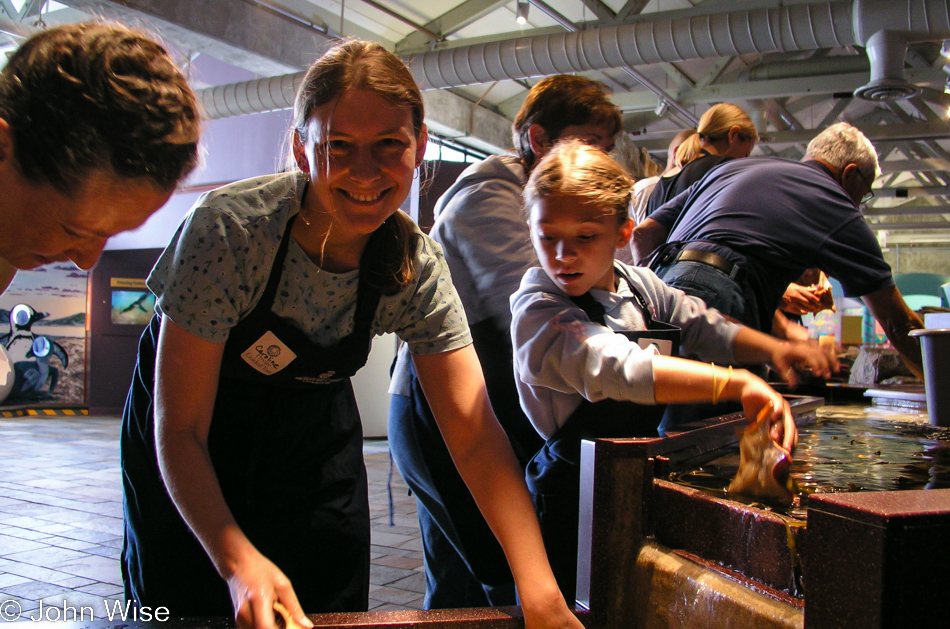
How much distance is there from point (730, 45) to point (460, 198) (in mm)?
4304

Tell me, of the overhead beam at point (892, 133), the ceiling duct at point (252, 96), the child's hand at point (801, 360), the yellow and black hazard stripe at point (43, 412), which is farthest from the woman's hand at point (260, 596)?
Result: the yellow and black hazard stripe at point (43, 412)

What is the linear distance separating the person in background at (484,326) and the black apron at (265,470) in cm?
35

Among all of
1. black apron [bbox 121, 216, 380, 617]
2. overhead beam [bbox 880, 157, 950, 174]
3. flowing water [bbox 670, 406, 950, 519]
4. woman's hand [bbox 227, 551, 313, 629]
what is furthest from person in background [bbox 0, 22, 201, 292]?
overhead beam [bbox 880, 157, 950, 174]

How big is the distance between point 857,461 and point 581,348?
819 mm

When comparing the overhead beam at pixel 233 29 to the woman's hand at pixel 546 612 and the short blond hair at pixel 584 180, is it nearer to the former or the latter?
the short blond hair at pixel 584 180

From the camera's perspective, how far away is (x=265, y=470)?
1315mm

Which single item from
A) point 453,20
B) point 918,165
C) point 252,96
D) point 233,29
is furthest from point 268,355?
point 918,165

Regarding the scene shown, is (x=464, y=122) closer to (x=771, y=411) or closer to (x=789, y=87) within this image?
(x=789, y=87)

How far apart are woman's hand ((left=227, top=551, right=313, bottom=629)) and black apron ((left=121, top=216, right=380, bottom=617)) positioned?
0.34 meters

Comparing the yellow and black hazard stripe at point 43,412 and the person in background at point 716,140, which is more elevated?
the person in background at point 716,140

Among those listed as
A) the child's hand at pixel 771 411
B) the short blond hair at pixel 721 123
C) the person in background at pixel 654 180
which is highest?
the short blond hair at pixel 721 123

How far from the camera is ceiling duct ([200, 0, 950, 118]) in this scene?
15.7 ft

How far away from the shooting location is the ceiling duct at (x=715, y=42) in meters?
4.80

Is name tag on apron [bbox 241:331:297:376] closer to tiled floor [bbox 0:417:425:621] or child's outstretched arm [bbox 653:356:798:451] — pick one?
child's outstretched arm [bbox 653:356:798:451]
